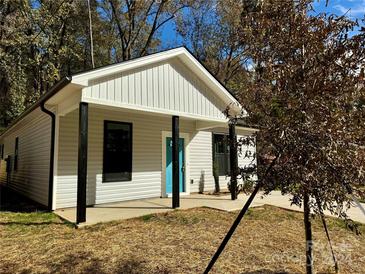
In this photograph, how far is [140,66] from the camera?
23.7 feet

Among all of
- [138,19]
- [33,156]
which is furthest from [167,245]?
[138,19]

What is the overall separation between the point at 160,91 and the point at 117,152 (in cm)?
237

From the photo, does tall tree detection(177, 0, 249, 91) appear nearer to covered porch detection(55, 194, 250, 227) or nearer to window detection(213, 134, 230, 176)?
window detection(213, 134, 230, 176)

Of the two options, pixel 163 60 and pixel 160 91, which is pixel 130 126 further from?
pixel 163 60

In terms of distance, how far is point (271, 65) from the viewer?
3000mm

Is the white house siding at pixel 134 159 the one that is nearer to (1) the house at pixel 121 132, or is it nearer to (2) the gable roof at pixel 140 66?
(1) the house at pixel 121 132

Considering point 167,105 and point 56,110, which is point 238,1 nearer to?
point 167,105

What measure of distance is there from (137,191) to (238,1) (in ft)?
49.2

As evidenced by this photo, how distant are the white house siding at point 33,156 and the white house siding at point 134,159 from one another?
81cm

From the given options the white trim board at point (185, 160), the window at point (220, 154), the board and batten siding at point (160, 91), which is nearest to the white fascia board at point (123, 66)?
the board and batten siding at point (160, 91)

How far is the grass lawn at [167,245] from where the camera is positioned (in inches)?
151

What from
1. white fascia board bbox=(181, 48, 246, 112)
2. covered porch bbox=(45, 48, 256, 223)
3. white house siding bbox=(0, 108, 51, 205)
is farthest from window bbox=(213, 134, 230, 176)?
white house siding bbox=(0, 108, 51, 205)

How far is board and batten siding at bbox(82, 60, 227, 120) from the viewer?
653cm

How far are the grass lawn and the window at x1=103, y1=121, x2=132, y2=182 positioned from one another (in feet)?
7.31
